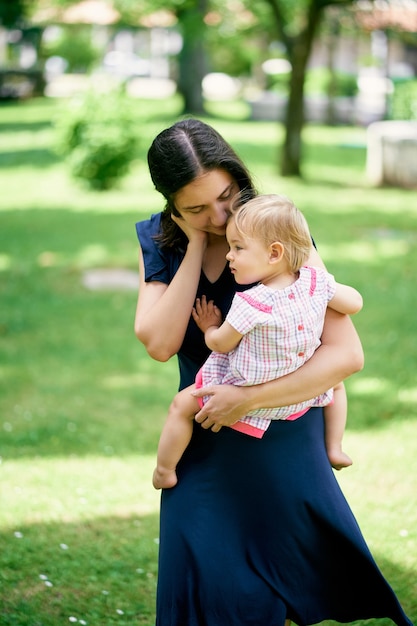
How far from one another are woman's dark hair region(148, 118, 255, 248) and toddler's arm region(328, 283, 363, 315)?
36cm

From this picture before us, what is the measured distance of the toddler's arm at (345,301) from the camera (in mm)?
2320

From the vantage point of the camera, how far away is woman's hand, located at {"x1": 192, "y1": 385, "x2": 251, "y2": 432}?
2.27m

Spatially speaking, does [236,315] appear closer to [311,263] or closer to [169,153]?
[311,263]

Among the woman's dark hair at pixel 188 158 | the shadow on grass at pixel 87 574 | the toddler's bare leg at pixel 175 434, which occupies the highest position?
the woman's dark hair at pixel 188 158

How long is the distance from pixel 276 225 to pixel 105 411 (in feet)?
12.1

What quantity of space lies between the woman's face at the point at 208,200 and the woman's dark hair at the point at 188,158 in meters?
Result: 0.02

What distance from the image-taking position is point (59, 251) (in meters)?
10.1

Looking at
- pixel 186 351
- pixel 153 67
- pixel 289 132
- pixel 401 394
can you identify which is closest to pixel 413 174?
pixel 289 132

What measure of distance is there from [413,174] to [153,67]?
47.6 metres

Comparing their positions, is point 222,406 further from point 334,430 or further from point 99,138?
point 99,138

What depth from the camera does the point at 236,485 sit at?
94.9 inches

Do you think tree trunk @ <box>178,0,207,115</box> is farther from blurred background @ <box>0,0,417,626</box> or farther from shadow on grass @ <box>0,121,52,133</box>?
shadow on grass @ <box>0,121,52,133</box>

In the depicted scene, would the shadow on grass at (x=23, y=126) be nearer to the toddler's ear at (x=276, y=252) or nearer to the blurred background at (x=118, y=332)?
the blurred background at (x=118, y=332)

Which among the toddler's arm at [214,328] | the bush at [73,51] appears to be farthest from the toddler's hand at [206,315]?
the bush at [73,51]
